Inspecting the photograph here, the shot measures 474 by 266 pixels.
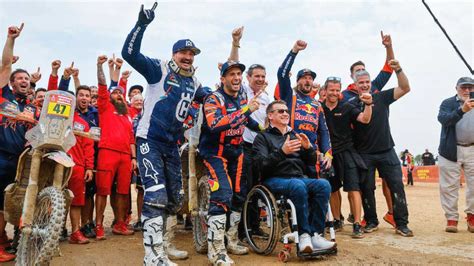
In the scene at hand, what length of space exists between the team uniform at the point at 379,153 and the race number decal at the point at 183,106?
3.38 m

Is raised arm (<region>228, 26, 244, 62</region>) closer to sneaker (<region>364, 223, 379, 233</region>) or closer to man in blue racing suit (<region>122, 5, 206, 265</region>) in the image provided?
man in blue racing suit (<region>122, 5, 206, 265</region>)

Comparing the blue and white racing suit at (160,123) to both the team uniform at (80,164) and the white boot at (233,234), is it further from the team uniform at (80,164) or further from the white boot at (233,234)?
the team uniform at (80,164)

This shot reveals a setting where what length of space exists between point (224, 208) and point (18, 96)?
3136 mm

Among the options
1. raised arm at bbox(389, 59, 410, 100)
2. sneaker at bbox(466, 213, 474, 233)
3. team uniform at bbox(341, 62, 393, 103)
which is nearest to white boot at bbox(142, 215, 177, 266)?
team uniform at bbox(341, 62, 393, 103)

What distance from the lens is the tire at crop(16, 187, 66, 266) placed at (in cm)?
363

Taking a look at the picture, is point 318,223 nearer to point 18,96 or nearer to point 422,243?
point 422,243

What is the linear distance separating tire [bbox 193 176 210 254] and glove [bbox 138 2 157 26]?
2.09 m

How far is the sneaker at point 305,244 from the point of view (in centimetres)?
429

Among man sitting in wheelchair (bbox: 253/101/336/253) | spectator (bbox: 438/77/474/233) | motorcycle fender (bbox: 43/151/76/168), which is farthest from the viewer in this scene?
spectator (bbox: 438/77/474/233)

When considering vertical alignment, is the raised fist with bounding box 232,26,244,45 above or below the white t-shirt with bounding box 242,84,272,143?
above

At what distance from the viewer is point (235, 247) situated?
4.80 metres

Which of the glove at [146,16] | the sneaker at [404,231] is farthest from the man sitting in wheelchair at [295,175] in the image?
the sneaker at [404,231]

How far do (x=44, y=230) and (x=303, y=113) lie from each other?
3.69 m

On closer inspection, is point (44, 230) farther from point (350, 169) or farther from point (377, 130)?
point (377, 130)
